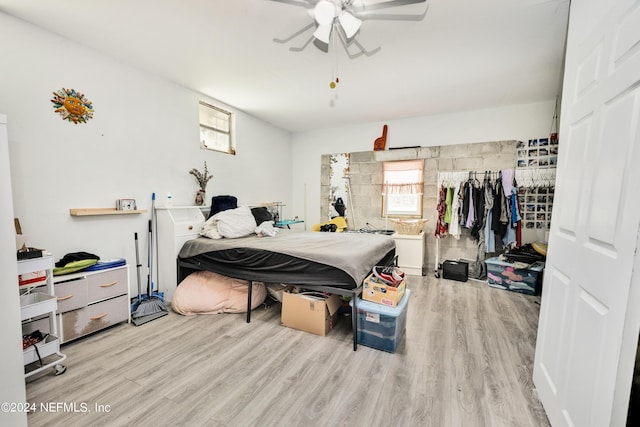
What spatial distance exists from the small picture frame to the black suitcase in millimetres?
4449

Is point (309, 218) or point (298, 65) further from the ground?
point (298, 65)

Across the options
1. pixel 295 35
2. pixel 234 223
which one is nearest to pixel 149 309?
pixel 234 223

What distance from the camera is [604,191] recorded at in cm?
110

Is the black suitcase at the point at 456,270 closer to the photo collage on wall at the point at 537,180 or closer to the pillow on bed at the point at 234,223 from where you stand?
the photo collage on wall at the point at 537,180

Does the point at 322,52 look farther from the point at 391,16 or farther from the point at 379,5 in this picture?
the point at 379,5

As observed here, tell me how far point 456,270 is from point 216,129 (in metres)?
4.44

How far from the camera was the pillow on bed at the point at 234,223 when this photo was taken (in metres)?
3.15

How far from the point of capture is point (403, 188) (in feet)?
15.7

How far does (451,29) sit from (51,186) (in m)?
3.82

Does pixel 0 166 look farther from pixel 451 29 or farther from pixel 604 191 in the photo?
pixel 451 29

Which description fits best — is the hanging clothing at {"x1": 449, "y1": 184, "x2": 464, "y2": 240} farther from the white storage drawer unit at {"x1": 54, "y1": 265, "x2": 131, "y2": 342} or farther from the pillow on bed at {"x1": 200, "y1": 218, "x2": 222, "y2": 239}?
the white storage drawer unit at {"x1": 54, "y1": 265, "x2": 131, "y2": 342}

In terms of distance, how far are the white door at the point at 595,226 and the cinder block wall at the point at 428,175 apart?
2852 millimetres

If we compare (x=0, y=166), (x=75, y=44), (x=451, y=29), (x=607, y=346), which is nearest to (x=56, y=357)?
(x=0, y=166)

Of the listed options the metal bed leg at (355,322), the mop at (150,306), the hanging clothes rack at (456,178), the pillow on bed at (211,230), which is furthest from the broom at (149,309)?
the hanging clothes rack at (456,178)
